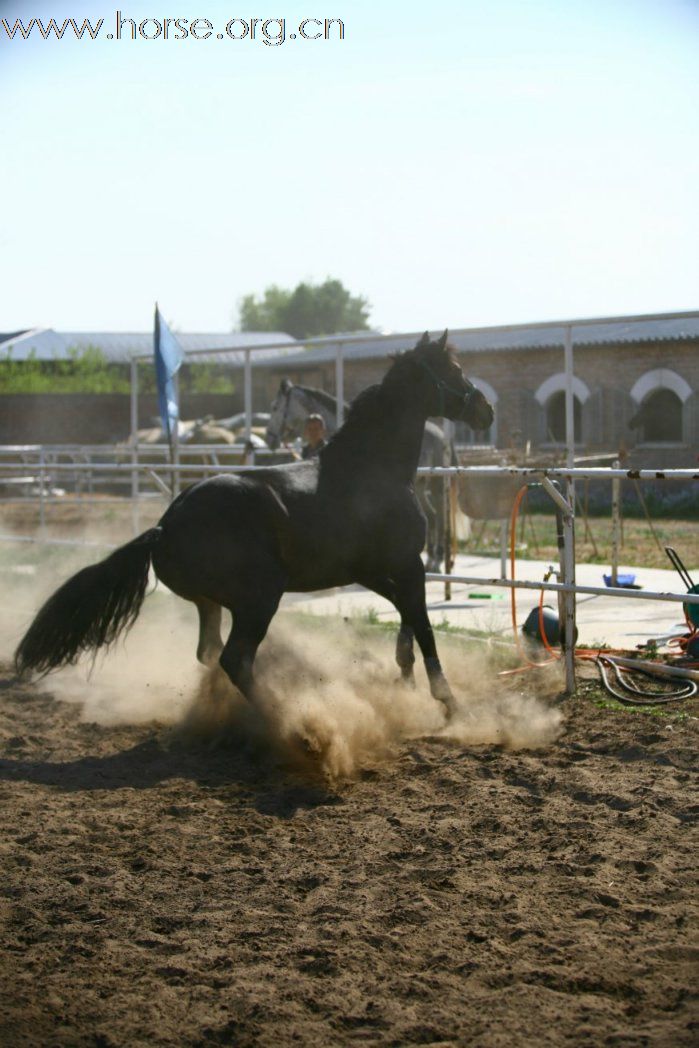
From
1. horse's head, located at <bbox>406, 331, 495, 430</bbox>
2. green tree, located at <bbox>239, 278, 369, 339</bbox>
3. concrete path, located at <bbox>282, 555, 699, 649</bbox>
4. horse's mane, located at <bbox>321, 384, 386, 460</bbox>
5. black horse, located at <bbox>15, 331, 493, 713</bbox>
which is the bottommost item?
concrete path, located at <bbox>282, 555, 699, 649</bbox>

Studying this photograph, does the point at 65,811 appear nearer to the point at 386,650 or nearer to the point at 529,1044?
the point at 529,1044

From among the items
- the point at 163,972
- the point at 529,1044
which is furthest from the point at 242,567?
the point at 529,1044

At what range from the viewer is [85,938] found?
3541 mm

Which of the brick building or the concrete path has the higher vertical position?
the brick building

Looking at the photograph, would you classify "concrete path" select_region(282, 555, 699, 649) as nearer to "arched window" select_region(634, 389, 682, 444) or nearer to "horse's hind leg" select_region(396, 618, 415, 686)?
"horse's hind leg" select_region(396, 618, 415, 686)

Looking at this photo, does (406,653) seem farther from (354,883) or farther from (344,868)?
(354,883)

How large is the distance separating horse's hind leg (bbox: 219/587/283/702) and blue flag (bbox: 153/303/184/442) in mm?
6072

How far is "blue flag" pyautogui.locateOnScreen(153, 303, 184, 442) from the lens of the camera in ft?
38.9

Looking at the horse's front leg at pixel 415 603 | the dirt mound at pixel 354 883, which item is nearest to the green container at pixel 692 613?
the dirt mound at pixel 354 883

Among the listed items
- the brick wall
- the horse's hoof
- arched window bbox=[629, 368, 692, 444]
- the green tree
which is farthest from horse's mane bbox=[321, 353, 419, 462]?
the green tree

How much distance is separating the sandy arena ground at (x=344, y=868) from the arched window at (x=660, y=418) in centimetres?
1471

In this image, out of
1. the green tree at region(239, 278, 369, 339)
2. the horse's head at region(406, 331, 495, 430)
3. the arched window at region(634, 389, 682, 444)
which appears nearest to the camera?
the horse's head at region(406, 331, 495, 430)

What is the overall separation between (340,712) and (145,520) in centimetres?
1312

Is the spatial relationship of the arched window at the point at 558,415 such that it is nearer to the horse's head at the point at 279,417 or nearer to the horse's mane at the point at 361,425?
the horse's head at the point at 279,417
